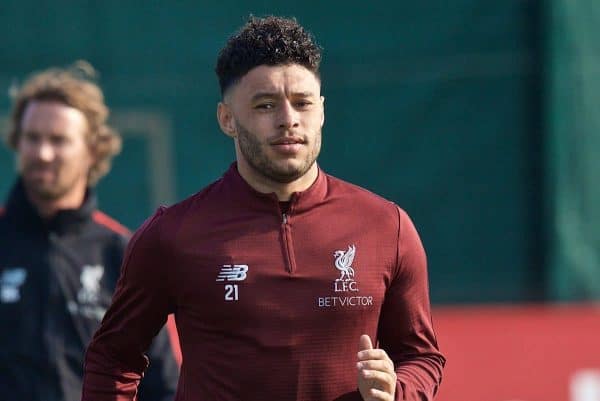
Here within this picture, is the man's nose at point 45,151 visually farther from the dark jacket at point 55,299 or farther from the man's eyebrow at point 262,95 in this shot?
the man's eyebrow at point 262,95

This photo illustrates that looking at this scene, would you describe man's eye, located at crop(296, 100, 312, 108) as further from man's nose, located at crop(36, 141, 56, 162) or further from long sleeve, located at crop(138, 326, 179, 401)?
man's nose, located at crop(36, 141, 56, 162)

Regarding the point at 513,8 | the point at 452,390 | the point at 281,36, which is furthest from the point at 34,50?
the point at 281,36

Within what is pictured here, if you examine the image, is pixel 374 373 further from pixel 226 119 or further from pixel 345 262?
pixel 226 119

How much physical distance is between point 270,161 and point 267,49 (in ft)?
0.97

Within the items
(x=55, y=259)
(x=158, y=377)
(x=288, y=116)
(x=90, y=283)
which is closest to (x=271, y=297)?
(x=288, y=116)

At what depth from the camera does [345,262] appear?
3529mm

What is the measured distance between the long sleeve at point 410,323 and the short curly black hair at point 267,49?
522mm

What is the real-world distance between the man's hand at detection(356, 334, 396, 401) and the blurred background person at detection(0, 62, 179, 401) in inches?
69.9

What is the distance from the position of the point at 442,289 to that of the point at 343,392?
21.3 feet

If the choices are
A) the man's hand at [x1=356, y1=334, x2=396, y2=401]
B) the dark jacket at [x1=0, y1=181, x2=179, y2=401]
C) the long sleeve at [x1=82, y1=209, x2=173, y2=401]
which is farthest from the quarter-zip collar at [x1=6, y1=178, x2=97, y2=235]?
the man's hand at [x1=356, y1=334, x2=396, y2=401]

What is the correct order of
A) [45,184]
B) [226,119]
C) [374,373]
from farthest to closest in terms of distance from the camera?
1. [45,184]
2. [226,119]
3. [374,373]

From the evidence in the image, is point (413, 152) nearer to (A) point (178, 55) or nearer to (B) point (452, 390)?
(A) point (178, 55)

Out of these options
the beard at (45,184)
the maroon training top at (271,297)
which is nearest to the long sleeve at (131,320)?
the maroon training top at (271,297)

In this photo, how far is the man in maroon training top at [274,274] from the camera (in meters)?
3.46
